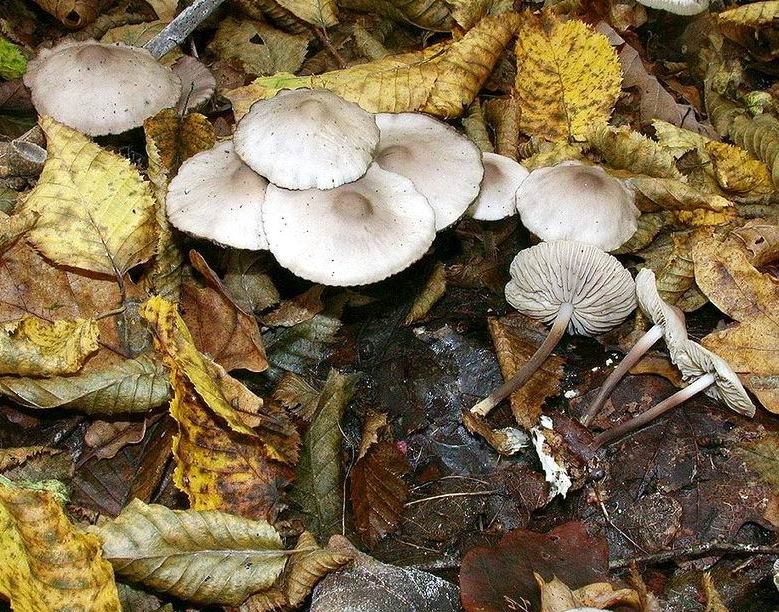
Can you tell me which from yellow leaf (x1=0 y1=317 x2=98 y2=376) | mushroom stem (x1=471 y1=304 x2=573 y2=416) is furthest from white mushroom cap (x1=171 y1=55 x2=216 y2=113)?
mushroom stem (x1=471 y1=304 x2=573 y2=416)

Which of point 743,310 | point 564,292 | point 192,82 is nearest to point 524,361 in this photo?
point 564,292

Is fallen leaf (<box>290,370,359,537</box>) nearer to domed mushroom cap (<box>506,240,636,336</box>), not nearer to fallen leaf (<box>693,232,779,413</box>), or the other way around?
domed mushroom cap (<box>506,240,636,336</box>)

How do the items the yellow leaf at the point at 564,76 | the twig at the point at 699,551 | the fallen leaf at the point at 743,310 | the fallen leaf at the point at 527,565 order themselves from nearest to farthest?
the fallen leaf at the point at 527,565 → the twig at the point at 699,551 → the fallen leaf at the point at 743,310 → the yellow leaf at the point at 564,76

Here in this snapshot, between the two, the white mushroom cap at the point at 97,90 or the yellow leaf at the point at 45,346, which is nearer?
the yellow leaf at the point at 45,346

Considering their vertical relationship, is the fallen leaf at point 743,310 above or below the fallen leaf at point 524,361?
above

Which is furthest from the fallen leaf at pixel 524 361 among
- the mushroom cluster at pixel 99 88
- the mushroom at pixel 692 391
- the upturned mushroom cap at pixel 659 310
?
the mushroom cluster at pixel 99 88

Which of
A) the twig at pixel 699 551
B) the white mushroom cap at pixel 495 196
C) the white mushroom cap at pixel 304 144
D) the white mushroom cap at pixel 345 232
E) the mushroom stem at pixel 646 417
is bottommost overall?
the twig at pixel 699 551

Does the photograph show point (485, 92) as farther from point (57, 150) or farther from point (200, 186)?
point (57, 150)

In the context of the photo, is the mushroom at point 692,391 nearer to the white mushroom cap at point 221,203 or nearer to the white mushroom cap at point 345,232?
the white mushroom cap at point 345,232
